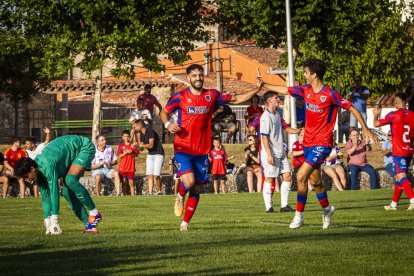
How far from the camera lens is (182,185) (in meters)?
16.6

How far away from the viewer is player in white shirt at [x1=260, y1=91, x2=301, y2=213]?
71.4 feet

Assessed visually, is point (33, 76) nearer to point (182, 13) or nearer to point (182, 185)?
point (182, 13)

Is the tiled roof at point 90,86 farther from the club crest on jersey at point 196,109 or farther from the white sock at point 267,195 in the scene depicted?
the club crest on jersey at point 196,109

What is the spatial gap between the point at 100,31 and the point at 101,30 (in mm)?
55

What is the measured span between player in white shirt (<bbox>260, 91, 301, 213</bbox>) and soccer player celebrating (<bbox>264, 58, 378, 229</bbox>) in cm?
472

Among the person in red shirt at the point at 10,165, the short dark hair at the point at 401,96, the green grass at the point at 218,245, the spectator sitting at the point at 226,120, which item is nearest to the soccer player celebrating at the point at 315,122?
the green grass at the point at 218,245

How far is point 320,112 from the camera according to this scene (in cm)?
1661

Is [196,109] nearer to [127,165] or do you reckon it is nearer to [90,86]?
[127,165]

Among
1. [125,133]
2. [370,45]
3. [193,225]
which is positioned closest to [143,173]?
[125,133]

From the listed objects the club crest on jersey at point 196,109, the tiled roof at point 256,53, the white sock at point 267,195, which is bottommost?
the white sock at point 267,195

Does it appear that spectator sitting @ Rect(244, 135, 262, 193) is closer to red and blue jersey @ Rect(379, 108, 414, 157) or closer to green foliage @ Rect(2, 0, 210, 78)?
red and blue jersey @ Rect(379, 108, 414, 157)

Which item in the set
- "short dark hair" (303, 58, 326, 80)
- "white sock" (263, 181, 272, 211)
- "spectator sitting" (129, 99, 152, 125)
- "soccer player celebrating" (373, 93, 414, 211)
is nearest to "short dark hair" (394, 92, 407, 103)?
"soccer player celebrating" (373, 93, 414, 211)

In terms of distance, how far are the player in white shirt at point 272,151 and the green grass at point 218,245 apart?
798 millimetres

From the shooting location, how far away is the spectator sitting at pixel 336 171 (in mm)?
33531
